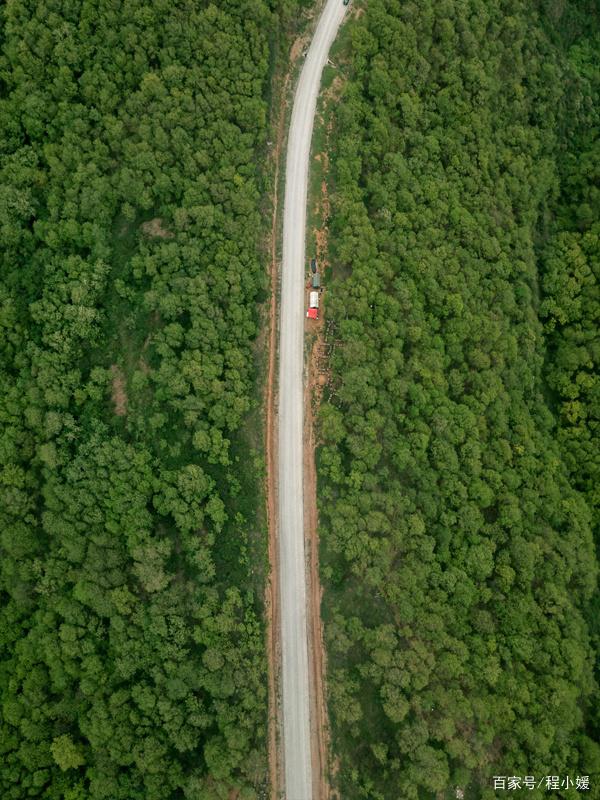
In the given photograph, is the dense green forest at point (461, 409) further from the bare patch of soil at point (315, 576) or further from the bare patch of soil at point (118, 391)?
the bare patch of soil at point (118, 391)

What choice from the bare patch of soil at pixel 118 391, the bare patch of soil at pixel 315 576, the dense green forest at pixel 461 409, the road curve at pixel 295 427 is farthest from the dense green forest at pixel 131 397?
the dense green forest at pixel 461 409

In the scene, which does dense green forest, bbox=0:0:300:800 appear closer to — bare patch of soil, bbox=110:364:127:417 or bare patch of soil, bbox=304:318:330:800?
bare patch of soil, bbox=110:364:127:417

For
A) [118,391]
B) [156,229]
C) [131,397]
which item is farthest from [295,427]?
[156,229]

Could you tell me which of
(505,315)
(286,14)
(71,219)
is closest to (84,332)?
(71,219)

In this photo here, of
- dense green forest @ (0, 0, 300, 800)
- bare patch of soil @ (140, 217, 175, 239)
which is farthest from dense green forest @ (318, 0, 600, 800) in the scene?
bare patch of soil @ (140, 217, 175, 239)

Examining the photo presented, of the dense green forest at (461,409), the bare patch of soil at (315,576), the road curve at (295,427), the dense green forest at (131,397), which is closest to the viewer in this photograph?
the dense green forest at (131,397)

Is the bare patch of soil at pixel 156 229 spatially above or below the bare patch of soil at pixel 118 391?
above
